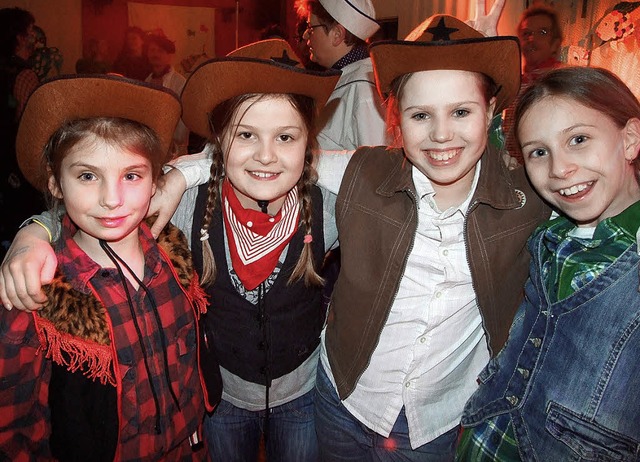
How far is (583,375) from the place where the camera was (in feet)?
4.34

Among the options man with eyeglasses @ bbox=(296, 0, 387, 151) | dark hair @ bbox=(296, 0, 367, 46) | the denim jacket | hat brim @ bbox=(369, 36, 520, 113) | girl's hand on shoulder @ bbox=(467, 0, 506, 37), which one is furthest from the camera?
dark hair @ bbox=(296, 0, 367, 46)

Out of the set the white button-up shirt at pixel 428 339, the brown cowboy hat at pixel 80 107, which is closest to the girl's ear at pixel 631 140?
the white button-up shirt at pixel 428 339

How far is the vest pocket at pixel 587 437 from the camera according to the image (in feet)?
4.24

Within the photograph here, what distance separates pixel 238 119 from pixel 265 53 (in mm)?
249

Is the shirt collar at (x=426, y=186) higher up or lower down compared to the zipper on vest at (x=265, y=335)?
higher up

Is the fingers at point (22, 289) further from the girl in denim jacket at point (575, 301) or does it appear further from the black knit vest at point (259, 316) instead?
the girl in denim jacket at point (575, 301)

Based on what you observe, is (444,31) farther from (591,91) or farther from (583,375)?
(583,375)

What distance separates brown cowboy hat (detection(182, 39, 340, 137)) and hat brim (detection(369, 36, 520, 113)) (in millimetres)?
209

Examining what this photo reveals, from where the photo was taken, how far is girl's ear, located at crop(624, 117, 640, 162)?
4.82 feet

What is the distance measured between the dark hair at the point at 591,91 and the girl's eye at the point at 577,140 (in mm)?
90

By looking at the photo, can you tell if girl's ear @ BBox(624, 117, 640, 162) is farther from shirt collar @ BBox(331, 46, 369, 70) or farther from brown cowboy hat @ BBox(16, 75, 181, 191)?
shirt collar @ BBox(331, 46, 369, 70)

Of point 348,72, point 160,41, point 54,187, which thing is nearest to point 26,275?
point 54,187

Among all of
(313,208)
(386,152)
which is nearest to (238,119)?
(313,208)

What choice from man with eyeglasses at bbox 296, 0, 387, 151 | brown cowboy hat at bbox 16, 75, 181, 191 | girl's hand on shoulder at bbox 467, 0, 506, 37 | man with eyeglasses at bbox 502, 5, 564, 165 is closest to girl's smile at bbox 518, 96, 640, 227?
girl's hand on shoulder at bbox 467, 0, 506, 37
